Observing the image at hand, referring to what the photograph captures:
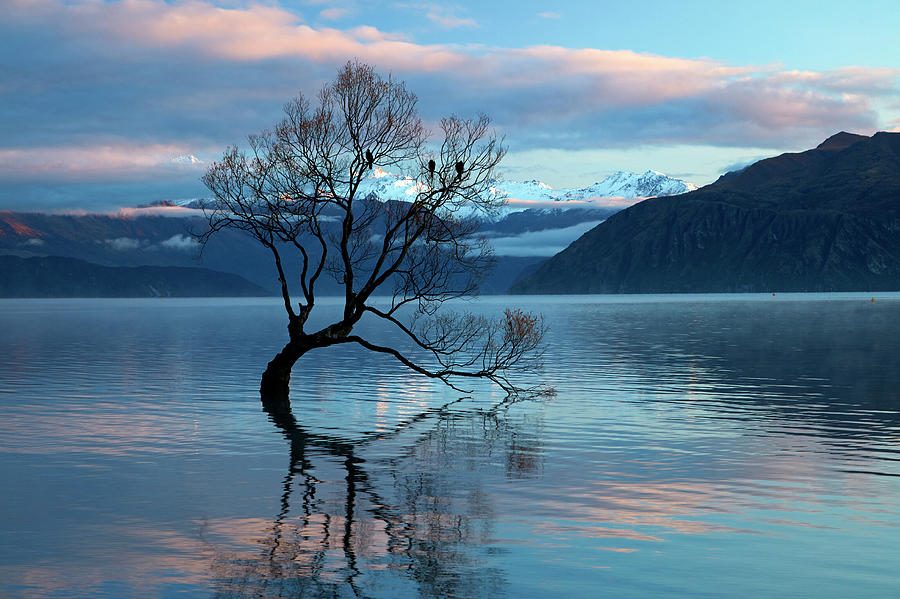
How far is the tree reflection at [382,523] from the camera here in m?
17.5

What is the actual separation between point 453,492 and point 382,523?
4135mm

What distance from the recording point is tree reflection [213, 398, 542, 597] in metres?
17.5

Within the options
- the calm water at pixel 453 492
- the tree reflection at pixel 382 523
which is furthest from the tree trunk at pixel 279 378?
the tree reflection at pixel 382 523

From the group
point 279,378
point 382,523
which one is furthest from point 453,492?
point 279,378

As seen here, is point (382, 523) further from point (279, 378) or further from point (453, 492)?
point (279, 378)

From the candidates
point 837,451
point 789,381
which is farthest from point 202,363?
point 837,451

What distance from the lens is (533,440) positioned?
36.3 meters

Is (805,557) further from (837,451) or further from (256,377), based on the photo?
(256,377)

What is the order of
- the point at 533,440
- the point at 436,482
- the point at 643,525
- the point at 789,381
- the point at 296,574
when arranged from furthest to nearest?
1. the point at 789,381
2. the point at 533,440
3. the point at 436,482
4. the point at 643,525
5. the point at 296,574

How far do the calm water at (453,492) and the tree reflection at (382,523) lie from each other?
9cm

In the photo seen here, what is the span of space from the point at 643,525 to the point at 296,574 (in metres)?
8.21

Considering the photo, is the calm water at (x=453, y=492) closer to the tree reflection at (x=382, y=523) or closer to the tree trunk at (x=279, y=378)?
the tree reflection at (x=382, y=523)

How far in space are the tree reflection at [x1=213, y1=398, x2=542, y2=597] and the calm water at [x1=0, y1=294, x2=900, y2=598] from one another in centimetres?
9

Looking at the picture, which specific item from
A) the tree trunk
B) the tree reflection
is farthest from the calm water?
the tree trunk
